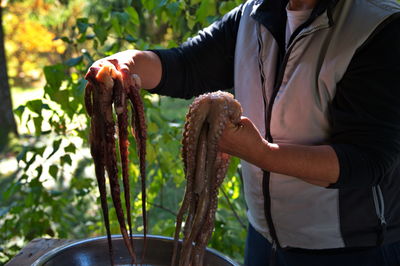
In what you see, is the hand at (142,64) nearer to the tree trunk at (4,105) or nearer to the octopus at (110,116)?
the octopus at (110,116)

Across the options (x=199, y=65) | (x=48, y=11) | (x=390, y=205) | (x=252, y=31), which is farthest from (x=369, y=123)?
(x=48, y=11)

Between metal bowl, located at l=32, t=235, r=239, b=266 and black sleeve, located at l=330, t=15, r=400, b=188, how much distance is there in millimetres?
448

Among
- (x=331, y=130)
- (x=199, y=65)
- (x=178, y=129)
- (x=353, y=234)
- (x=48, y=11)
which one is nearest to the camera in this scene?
(x=331, y=130)

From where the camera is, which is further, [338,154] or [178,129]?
[178,129]

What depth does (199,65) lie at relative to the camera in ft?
5.71

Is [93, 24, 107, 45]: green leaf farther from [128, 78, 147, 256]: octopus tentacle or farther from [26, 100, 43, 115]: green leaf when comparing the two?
[128, 78, 147, 256]: octopus tentacle

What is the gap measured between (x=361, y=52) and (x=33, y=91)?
11.0 metres

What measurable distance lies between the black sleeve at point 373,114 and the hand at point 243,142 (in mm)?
227

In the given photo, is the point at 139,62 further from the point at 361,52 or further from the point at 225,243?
the point at 225,243

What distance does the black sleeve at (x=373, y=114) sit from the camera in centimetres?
125

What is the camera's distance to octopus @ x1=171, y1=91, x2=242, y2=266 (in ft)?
3.54

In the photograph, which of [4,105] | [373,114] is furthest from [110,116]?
[4,105]

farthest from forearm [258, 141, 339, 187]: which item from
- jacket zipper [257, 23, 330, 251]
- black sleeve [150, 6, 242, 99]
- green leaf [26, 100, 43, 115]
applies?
green leaf [26, 100, 43, 115]

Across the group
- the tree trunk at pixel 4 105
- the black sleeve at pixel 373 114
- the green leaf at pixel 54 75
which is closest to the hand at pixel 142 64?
the black sleeve at pixel 373 114
